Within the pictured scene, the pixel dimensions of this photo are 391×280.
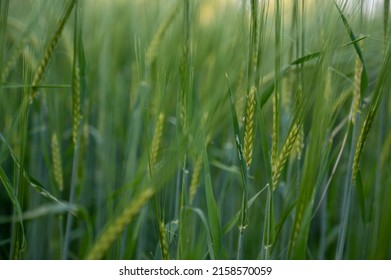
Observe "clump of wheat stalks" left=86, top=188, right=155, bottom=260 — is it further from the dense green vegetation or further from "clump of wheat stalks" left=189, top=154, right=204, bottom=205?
"clump of wheat stalks" left=189, top=154, right=204, bottom=205

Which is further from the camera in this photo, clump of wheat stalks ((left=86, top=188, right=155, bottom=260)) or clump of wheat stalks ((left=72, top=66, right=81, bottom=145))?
clump of wheat stalks ((left=72, top=66, right=81, bottom=145))

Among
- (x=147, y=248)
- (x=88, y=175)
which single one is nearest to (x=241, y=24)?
(x=147, y=248)

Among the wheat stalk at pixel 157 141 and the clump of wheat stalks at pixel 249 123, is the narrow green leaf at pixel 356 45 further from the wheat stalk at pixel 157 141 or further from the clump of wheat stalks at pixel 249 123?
the wheat stalk at pixel 157 141

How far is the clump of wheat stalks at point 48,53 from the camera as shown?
752 mm

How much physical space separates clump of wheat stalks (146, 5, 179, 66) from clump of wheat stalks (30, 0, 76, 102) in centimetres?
23

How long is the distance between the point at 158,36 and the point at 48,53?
248mm

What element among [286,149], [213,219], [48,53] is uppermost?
[48,53]

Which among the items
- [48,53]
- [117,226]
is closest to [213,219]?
[117,226]

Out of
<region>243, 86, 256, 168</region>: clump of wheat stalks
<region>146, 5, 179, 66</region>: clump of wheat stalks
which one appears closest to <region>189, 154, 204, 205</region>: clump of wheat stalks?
<region>243, 86, 256, 168</region>: clump of wheat stalks

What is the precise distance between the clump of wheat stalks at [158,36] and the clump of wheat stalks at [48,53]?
0.74ft

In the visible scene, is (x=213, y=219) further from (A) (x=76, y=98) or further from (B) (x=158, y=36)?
(B) (x=158, y=36)

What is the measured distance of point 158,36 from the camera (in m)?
0.97

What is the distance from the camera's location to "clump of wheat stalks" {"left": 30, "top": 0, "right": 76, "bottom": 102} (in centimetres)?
75
